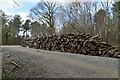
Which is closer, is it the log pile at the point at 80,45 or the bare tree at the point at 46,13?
the log pile at the point at 80,45

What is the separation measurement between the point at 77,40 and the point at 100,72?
3961 millimetres

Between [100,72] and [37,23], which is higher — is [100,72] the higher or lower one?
the lower one

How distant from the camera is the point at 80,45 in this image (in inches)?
326

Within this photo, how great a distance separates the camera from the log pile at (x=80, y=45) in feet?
24.3

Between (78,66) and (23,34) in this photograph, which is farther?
(23,34)

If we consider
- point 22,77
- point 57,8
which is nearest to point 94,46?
point 22,77

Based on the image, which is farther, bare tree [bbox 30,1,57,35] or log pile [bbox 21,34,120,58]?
bare tree [bbox 30,1,57,35]

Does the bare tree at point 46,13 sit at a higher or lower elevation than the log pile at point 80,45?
higher

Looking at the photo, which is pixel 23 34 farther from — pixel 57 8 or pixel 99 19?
pixel 99 19

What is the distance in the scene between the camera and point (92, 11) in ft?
43.0

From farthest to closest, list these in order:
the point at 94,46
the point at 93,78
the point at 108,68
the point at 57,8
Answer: the point at 57,8 < the point at 94,46 < the point at 108,68 < the point at 93,78

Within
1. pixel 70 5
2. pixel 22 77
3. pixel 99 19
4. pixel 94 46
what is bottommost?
pixel 22 77

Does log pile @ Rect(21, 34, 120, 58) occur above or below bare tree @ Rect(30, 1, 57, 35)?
below

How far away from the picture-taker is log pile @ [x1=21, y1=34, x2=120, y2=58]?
24.3ft
